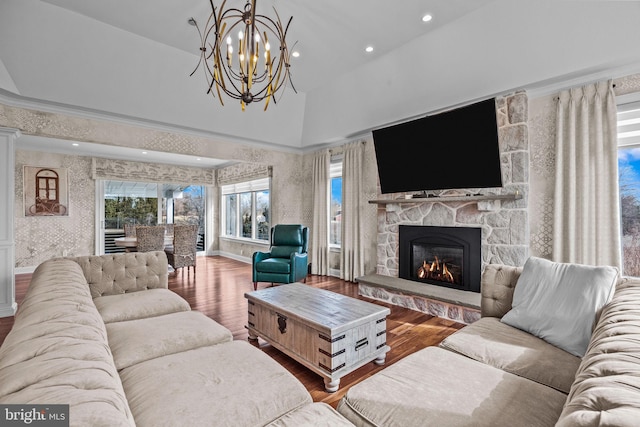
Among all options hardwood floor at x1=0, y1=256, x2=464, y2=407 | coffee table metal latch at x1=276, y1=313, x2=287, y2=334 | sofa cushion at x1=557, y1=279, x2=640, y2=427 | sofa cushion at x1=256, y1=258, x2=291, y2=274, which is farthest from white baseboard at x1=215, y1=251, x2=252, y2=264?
sofa cushion at x1=557, y1=279, x2=640, y2=427

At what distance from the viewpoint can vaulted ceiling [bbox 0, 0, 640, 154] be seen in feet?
8.81

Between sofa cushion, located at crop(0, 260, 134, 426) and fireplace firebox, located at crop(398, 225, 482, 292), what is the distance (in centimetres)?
371

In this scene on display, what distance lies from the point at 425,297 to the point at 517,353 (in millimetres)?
1982

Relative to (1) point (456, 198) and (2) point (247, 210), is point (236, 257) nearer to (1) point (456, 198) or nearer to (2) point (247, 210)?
(2) point (247, 210)

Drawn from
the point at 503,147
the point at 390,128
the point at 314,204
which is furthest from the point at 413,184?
the point at 314,204

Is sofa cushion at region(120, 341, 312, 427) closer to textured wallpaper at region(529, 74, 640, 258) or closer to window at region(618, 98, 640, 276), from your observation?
textured wallpaper at region(529, 74, 640, 258)

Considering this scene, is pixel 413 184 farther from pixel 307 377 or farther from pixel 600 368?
pixel 600 368

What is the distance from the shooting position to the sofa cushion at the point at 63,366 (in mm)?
663

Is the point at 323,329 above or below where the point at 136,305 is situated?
below

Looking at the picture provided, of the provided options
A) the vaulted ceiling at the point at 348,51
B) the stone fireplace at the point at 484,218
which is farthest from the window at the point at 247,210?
the stone fireplace at the point at 484,218

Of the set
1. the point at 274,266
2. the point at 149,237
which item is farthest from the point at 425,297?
the point at 149,237

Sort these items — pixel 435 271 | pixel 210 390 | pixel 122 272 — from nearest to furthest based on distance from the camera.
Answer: pixel 210 390
pixel 122 272
pixel 435 271

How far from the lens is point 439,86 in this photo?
3588 millimetres

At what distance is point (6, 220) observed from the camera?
11.2 feet
